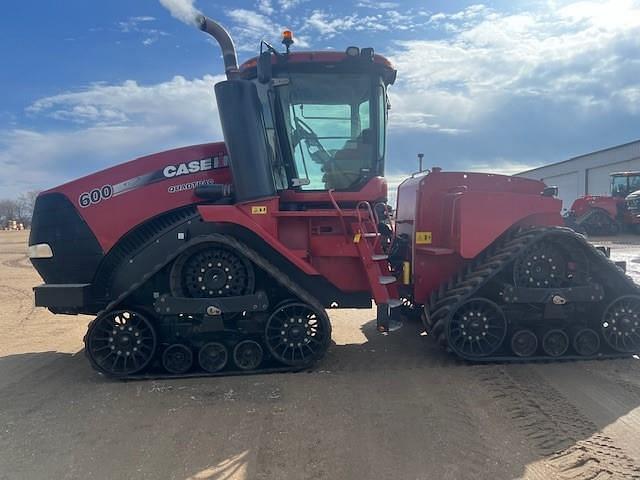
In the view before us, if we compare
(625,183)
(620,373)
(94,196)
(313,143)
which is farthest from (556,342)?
(625,183)

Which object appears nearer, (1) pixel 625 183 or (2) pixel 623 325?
(2) pixel 623 325

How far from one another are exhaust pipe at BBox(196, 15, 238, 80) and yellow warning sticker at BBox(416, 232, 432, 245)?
109 inches

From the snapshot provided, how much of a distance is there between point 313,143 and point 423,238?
1.69 meters

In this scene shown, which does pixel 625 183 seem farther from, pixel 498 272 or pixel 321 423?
pixel 321 423

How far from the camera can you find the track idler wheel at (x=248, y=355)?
5.04 m

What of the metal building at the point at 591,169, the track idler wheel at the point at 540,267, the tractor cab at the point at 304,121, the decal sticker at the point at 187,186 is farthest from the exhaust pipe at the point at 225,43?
the metal building at the point at 591,169

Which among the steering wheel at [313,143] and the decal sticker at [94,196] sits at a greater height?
the steering wheel at [313,143]

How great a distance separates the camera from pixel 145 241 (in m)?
5.44

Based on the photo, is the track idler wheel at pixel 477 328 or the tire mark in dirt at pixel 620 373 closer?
the tire mark in dirt at pixel 620 373

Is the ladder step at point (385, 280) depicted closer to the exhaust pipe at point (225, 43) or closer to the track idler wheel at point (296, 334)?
the track idler wheel at point (296, 334)

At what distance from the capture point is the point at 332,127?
214 inches

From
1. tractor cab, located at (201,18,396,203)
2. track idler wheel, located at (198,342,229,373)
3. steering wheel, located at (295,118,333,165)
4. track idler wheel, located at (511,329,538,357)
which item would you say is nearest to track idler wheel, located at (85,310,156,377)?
track idler wheel, located at (198,342,229,373)

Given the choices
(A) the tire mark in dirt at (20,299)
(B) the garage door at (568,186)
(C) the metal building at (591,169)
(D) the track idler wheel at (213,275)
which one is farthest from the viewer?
(B) the garage door at (568,186)

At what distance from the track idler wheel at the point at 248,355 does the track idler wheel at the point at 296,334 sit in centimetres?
16
